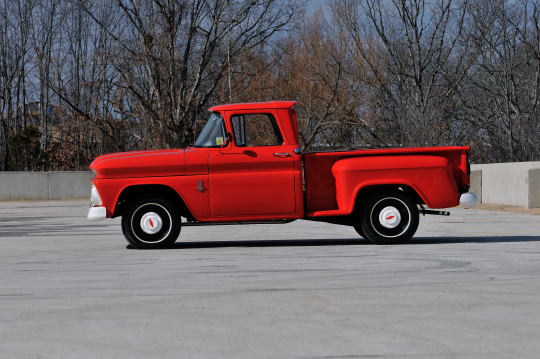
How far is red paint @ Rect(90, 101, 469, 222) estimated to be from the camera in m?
11.7

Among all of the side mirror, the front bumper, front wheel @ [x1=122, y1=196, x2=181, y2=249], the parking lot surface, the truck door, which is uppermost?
the side mirror

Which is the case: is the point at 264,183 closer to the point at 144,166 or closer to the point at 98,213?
the point at 144,166

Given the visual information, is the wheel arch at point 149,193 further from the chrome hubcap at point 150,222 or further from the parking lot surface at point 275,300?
the parking lot surface at point 275,300

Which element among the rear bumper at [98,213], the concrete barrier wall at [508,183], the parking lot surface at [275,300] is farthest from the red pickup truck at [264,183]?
the concrete barrier wall at [508,183]

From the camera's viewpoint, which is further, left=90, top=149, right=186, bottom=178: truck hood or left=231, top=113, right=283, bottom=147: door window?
left=231, top=113, right=283, bottom=147: door window

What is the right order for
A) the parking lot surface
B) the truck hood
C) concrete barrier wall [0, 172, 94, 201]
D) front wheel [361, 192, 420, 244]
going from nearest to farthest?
the parking lot surface < the truck hood < front wheel [361, 192, 420, 244] < concrete barrier wall [0, 172, 94, 201]

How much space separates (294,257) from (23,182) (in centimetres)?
3156

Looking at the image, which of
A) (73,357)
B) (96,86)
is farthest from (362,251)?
(96,86)

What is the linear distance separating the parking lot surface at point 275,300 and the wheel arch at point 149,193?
2.09 feet

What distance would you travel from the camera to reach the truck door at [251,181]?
38.3ft

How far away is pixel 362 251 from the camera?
1100 centimetres

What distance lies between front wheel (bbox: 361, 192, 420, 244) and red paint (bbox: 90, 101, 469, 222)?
0.80 ft

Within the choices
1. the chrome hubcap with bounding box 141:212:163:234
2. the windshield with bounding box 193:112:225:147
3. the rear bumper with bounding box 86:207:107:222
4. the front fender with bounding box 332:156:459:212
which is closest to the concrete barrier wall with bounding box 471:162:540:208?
the front fender with bounding box 332:156:459:212

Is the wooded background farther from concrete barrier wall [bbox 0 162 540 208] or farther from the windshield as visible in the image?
the windshield
